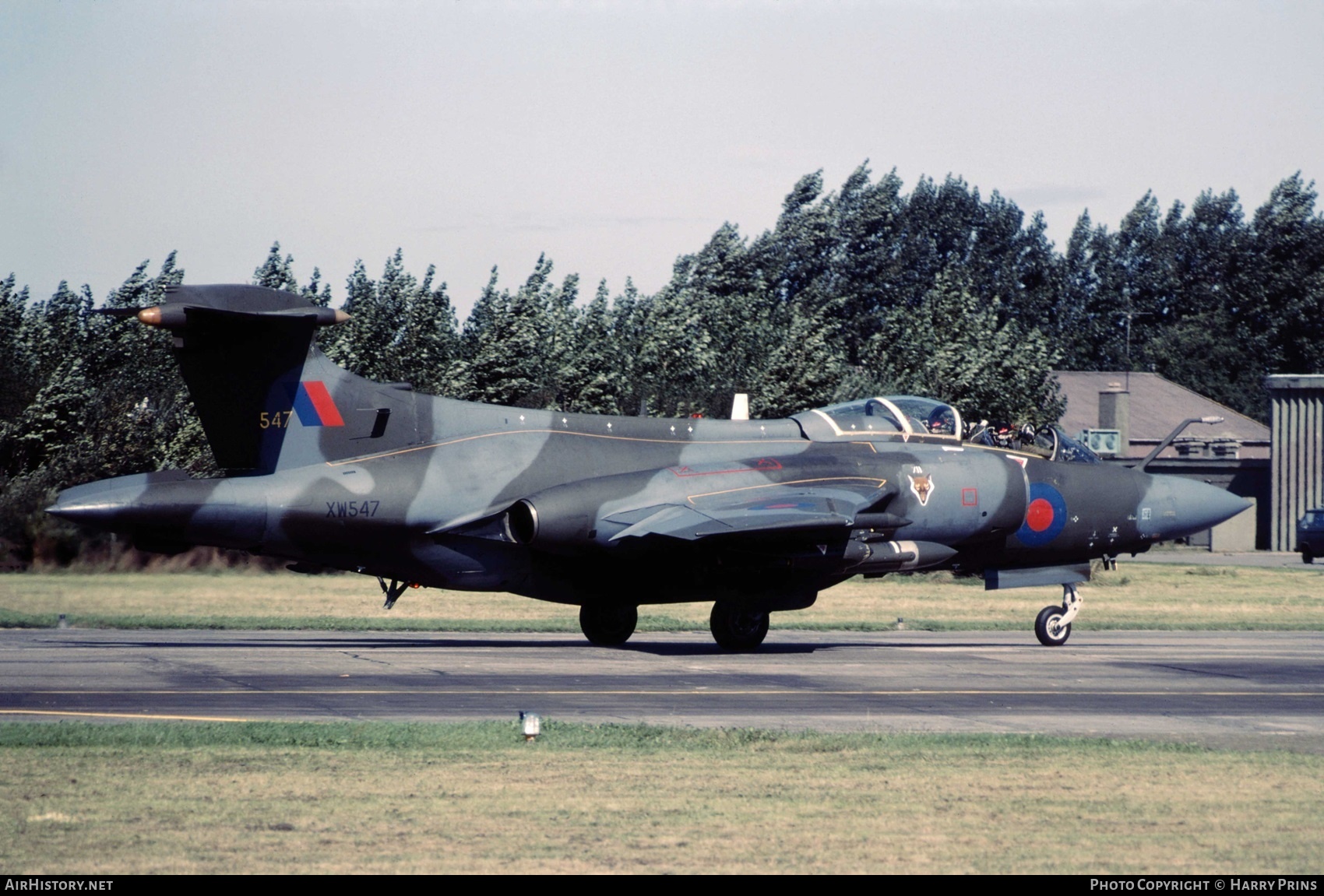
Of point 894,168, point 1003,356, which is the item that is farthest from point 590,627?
point 894,168

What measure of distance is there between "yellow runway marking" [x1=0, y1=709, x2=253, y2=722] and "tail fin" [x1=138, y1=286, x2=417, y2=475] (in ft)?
20.9

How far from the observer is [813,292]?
341ft

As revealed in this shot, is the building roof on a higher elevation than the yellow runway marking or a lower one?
higher

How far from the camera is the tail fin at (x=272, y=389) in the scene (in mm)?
20453

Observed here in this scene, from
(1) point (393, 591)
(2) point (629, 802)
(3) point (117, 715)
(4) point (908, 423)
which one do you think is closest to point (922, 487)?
(4) point (908, 423)

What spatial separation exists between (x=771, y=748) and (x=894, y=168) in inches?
4250

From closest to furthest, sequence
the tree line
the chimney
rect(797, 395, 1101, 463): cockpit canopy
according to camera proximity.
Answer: rect(797, 395, 1101, 463): cockpit canopy < the tree line < the chimney

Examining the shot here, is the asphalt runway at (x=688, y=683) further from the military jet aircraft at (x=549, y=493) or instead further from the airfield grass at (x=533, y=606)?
the military jet aircraft at (x=549, y=493)

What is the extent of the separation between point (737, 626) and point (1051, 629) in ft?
19.0

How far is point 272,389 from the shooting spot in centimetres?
2111

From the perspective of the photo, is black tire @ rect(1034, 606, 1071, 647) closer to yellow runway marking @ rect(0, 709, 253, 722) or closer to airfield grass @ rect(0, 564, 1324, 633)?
airfield grass @ rect(0, 564, 1324, 633)

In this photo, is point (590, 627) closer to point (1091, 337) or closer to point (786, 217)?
point (786, 217)

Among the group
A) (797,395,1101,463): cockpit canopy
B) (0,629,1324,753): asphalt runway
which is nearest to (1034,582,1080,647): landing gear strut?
(0,629,1324,753): asphalt runway

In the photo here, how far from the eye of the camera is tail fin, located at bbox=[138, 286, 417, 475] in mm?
20453
